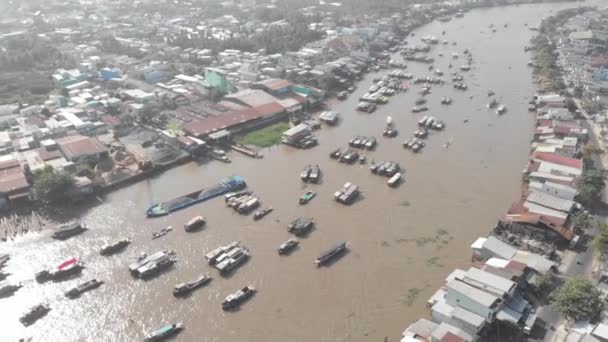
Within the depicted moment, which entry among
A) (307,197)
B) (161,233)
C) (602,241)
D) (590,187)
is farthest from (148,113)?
(602,241)

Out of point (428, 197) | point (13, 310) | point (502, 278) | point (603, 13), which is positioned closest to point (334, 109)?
point (428, 197)

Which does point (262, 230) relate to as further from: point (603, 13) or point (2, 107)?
point (603, 13)

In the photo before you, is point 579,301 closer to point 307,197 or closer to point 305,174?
point 307,197

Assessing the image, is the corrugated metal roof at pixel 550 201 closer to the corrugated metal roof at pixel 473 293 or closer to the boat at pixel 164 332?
the corrugated metal roof at pixel 473 293

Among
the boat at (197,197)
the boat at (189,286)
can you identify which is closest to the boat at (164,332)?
the boat at (189,286)

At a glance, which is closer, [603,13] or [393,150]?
[393,150]

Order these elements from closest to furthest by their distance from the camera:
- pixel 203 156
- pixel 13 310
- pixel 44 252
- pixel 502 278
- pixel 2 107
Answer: pixel 502 278, pixel 13 310, pixel 44 252, pixel 203 156, pixel 2 107
